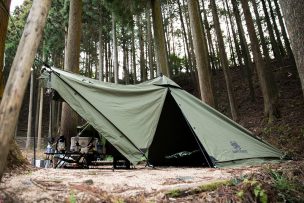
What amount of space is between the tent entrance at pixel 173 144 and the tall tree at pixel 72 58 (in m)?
2.50

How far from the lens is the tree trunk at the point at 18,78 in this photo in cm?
203

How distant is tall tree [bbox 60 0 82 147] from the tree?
556cm

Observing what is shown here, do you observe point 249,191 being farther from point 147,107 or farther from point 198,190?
point 147,107

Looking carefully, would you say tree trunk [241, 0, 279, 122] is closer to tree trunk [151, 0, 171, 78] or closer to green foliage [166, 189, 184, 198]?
tree trunk [151, 0, 171, 78]

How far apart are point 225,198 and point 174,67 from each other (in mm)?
25553

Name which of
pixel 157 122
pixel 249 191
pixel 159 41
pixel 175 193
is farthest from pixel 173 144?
pixel 159 41

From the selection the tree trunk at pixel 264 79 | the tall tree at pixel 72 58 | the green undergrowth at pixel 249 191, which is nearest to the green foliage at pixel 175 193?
the green undergrowth at pixel 249 191

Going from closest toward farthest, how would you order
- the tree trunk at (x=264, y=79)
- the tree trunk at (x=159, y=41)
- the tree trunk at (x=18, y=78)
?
the tree trunk at (x=18, y=78) → the tree trunk at (x=159, y=41) → the tree trunk at (x=264, y=79)

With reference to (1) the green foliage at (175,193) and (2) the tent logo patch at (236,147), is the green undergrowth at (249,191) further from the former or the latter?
(2) the tent logo patch at (236,147)

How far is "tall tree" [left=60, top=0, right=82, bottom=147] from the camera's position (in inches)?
284

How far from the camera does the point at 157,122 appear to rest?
16.7 ft

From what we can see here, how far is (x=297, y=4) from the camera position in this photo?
3619 mm

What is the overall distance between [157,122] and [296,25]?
277cm

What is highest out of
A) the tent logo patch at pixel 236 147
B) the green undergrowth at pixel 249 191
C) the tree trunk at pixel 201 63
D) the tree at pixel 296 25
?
the tree trunk at pixel 201 63
